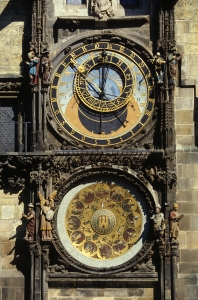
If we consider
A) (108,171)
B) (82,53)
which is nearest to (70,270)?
(108,171)

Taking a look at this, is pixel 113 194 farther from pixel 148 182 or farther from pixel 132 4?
pixel 132 4

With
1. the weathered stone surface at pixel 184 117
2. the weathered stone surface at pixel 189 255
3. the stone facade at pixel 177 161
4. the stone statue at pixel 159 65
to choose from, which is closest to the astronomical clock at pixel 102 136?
the stone statue at pixel 159 65

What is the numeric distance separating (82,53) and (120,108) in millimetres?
1287

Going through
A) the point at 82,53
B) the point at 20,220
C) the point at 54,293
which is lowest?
the point at 54,293

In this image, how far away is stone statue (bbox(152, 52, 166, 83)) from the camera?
73.8 ft

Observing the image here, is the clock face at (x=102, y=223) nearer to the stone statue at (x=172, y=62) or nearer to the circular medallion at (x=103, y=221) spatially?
the circular medallion at (x=103, y=221)

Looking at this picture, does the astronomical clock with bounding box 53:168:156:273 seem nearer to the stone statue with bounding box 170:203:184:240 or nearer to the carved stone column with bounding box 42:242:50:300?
the carved stone column with bounding box 42:242:50:300

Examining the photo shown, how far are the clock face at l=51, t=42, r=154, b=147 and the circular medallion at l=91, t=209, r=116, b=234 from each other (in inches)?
53.1

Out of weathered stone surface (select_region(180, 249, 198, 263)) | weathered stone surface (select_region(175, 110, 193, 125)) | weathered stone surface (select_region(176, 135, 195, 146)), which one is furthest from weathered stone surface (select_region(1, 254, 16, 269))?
weathered stone surface (select_region(175, 110, 193, 125))

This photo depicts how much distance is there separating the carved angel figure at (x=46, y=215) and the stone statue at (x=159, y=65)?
10.1 ft

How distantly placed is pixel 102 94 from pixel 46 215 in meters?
2.59

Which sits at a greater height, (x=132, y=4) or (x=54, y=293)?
(x=132, y=4)

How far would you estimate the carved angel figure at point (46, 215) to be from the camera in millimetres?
21766

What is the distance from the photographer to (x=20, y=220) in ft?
72.8
